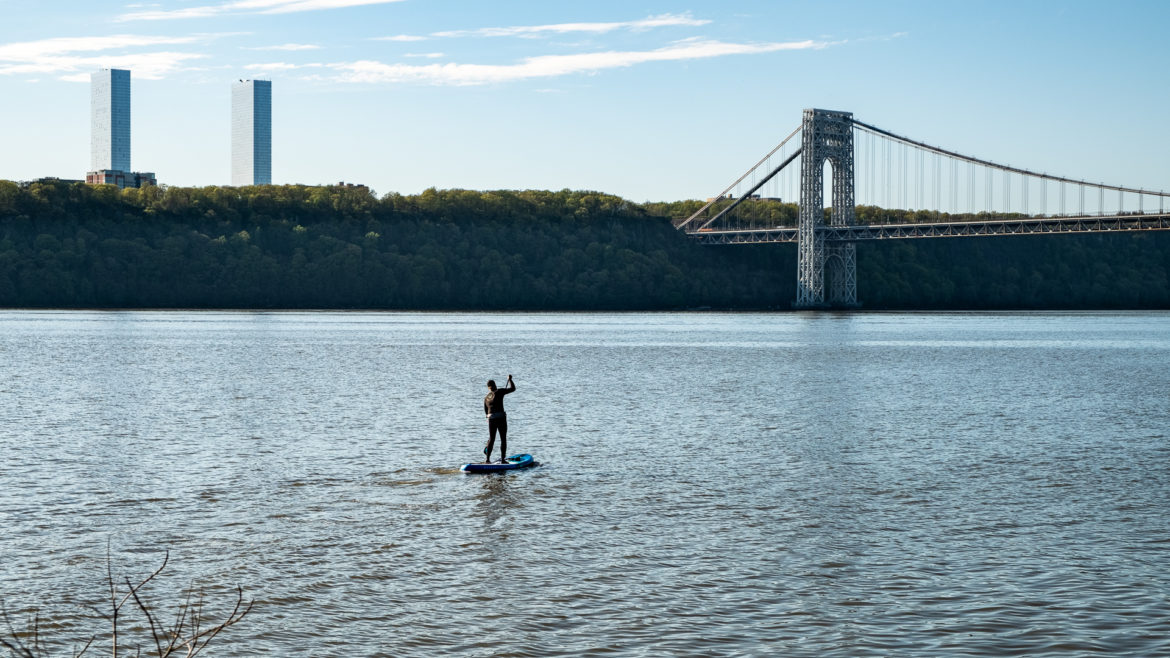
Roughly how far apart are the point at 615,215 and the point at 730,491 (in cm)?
14859

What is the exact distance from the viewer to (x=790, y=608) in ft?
37.2

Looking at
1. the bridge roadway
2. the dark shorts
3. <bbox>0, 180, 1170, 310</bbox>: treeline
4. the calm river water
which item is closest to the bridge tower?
the bridge roadway

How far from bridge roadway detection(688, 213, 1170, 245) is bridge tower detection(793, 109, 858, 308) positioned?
2.19 m

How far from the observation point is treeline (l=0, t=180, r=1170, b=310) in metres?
136

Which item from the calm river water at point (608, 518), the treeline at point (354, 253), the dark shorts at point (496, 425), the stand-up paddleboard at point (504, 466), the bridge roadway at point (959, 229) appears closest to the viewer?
the calm river water at point (608, 518)

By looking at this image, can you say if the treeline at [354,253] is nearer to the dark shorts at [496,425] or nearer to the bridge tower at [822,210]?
the bridge tower at [822,210]

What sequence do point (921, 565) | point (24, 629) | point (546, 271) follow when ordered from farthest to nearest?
point (546, 271) → point (921, 565) → point (24, 629)

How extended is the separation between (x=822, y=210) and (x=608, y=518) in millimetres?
126472

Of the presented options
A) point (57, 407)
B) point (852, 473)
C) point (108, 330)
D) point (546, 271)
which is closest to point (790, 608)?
point (852, 473)

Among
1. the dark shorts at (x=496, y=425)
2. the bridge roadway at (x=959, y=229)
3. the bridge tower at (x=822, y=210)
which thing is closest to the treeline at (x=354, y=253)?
the bridge roadway at (x=959, y=229)

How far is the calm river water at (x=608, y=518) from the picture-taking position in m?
10.8

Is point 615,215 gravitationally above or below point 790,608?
above

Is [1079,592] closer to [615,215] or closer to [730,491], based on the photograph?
[730,491]

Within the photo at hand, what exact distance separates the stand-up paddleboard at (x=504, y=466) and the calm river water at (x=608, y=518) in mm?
205
